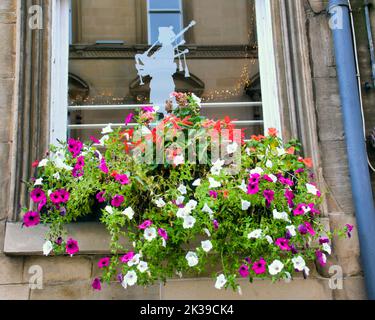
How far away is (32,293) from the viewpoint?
3.29 meters

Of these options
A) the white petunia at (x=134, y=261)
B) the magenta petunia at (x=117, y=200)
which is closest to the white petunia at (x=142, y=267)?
the white petunia at (x=134, y=261)

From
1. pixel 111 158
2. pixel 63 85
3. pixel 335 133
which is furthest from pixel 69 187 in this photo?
pixel 335 133

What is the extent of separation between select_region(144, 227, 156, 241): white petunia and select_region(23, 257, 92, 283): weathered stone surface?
74 cm

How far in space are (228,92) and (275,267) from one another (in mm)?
1847

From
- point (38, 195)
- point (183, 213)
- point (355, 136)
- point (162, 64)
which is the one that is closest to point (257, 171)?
point (183, 213)

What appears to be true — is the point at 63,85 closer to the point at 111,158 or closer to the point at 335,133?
the point at 111,158

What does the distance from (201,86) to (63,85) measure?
117cm

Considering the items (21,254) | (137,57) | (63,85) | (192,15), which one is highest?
(192,15)

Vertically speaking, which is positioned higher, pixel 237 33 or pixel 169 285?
pixel 237 33

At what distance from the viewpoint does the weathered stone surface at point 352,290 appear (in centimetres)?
336

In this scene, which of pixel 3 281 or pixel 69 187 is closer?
pixel 69 187

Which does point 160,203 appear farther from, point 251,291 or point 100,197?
point 251,291

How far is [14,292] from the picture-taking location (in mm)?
3279

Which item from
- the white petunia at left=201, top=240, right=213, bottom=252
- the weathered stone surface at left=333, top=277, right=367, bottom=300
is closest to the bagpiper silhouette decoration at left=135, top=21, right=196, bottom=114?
the white petunia at left=201, top=240, right=213, bottom=252
